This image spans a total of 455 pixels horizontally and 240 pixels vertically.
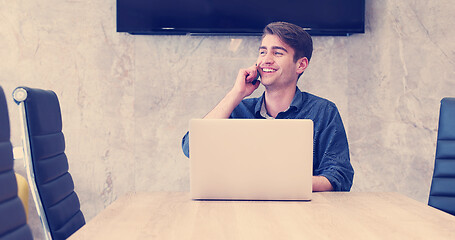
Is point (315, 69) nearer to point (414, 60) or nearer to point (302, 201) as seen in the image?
point (414, 60)

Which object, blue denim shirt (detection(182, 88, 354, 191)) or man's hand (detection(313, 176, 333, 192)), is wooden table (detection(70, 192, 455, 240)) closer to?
man's hand (detection(313, 176, 333, 192))

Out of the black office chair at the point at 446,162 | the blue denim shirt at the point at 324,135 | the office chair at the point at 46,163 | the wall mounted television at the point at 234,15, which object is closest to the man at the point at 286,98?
the blue denim shirt at the point at 324,135

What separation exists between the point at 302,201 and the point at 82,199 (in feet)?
6.96

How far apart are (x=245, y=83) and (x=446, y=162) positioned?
0.93m

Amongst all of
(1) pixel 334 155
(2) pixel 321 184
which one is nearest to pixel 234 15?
(1) pixel 334 155

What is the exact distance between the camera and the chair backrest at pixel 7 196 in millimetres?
1030

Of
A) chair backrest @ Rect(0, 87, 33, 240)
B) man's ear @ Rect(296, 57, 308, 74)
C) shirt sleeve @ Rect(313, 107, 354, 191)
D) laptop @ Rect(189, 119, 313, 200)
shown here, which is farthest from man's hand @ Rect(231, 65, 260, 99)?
chair backrest @ Rect(0, 87, 33, 240)

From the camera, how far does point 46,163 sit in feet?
4.68

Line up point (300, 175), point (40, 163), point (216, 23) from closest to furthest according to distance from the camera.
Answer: point (300, 175)
point (40, 163)
point (216, 23)

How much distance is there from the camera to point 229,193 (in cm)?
129

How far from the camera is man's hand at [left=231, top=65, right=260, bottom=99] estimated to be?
6.64 feet

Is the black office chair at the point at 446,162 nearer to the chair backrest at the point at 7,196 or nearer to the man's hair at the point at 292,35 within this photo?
the man's hair at the point at 292,35

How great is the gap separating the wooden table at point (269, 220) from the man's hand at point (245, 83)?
0.77 meters

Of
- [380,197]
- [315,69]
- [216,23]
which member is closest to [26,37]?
[216,23]
